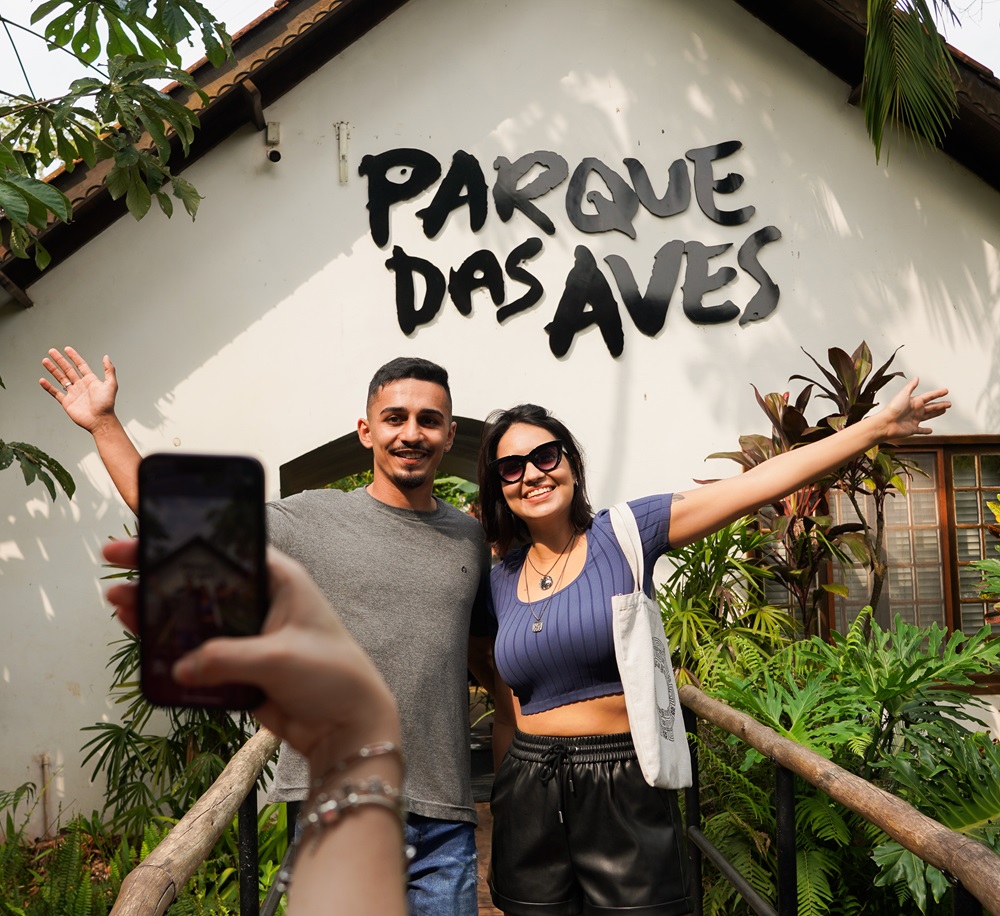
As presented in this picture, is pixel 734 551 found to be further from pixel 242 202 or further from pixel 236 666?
pixel 236 666

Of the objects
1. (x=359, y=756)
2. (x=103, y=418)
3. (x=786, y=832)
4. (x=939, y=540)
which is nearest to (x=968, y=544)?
(x=939, y=540)

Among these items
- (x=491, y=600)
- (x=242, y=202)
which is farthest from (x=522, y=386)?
(x=491, y=600)

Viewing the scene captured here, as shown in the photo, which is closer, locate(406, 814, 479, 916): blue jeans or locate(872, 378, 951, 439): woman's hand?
locate(406, 814, 479, 916): blue jeans

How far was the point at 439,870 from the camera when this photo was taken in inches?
93.4

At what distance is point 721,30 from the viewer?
6.23 metres

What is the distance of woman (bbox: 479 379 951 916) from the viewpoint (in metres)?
2.46

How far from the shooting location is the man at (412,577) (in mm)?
2352

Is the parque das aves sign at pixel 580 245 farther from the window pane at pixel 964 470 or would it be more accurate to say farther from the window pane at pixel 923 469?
the window pane at pixel 964 470

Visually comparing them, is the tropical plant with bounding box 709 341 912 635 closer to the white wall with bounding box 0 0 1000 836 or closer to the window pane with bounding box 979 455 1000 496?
the white wall with bounding box 0 0 1000 836

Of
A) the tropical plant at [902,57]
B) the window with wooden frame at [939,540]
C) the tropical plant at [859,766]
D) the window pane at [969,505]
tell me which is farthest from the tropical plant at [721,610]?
the tropical plant at [902,57]

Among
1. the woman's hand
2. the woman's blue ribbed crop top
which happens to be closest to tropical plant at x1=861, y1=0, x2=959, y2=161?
the woman's hand

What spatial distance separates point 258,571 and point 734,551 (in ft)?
16.1

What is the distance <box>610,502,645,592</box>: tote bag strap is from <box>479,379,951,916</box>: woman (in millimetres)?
20

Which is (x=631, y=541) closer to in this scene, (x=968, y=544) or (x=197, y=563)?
(x=197, y=563)
